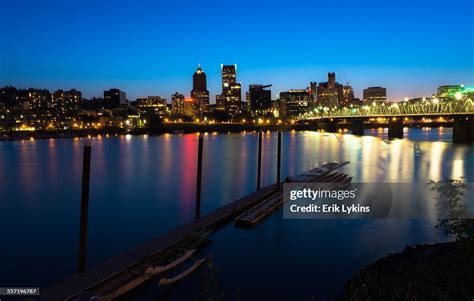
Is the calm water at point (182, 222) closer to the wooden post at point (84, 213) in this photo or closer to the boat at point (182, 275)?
the boat at point (182, 275)

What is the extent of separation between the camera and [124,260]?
11984 millimetres

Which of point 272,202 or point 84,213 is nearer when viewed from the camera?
point 84,213

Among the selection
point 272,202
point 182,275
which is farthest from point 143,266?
point 272,202

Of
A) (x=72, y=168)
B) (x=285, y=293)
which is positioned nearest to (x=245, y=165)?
(x=72, y=168)

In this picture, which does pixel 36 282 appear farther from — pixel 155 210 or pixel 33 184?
pixel 33 184

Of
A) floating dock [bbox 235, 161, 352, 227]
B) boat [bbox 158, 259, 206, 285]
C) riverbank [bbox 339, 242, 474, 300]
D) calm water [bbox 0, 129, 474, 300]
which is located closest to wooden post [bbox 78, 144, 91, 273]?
calm water [bbox 0, 129, 474, 300]

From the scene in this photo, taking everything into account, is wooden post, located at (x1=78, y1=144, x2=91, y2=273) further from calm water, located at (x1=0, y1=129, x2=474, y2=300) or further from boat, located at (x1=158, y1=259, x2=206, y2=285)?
boat, located at (x1=158, y1=259, x2=206, y2=285)

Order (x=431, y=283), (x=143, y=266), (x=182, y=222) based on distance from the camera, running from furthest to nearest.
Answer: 1. (x=182, y=222)
2. (x=143, y=266)
3. (x=431, y=283)

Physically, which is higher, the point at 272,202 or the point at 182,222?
the point at 272,202

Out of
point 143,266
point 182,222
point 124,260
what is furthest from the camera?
point 182,222

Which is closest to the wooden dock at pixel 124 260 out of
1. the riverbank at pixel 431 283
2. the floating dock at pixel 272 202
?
the floating dock at pixel 272 202

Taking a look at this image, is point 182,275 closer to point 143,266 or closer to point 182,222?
point 143,266

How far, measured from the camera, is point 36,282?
12641 mm

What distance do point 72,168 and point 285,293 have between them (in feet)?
138
